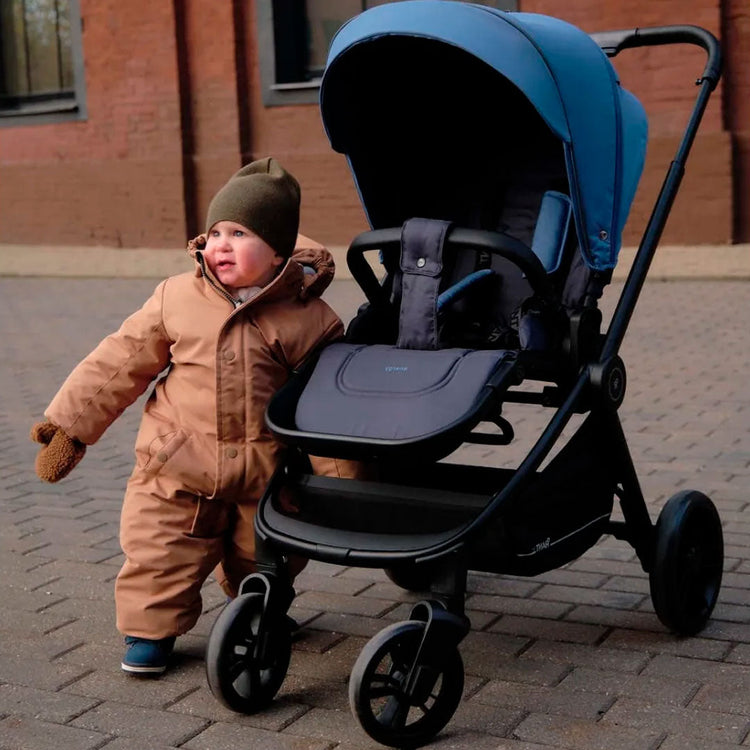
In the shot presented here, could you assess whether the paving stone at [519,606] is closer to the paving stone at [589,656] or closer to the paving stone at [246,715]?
the paving stone at [589,656]

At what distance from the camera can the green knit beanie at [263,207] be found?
11.4 feet

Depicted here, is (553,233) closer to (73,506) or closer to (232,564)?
(232,564)

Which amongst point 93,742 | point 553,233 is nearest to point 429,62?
point 553,233

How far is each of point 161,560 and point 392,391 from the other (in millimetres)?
786

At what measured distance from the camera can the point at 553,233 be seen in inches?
143

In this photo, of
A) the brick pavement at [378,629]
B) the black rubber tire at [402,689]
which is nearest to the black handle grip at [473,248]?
the black rubber tire at [402,689]

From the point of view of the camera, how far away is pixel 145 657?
344cm

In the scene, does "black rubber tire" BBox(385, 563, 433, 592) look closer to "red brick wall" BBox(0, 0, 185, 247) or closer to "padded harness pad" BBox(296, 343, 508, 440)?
"padded harness pad" BBox(296, 343, 508, 440)

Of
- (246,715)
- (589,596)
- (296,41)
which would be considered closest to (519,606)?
(589,596)

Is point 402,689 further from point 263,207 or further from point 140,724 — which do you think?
point 263,207

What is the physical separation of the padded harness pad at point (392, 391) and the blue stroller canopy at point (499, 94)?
0.53 meters

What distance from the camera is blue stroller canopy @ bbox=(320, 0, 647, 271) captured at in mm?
3271

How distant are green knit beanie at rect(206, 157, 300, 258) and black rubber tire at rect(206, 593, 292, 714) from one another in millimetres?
917

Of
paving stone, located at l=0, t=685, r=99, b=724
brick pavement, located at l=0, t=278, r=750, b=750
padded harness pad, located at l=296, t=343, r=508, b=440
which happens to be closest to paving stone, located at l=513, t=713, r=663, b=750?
brick pavement, located at l=0, t=278, r=750, b=750
